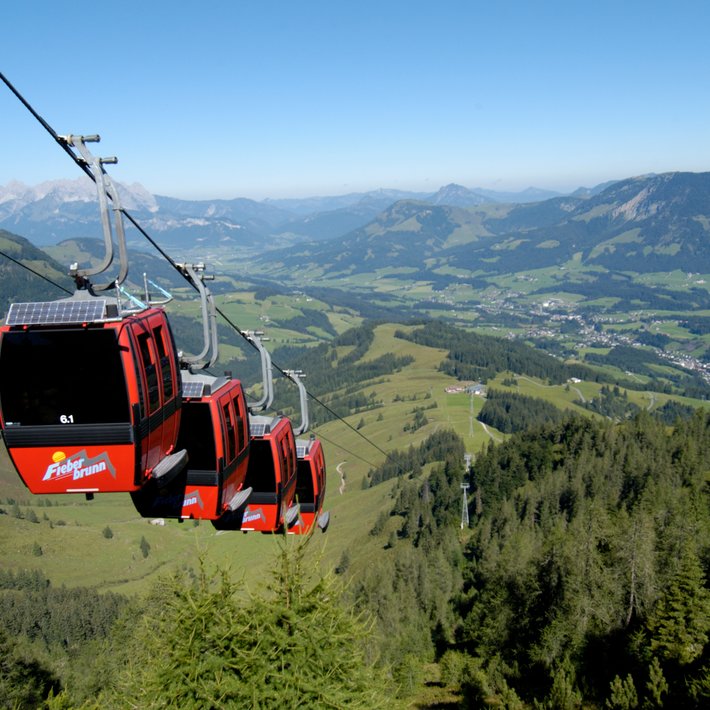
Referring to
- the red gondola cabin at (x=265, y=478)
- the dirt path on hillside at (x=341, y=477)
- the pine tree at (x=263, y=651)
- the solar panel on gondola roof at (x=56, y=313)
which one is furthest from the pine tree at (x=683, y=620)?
the dirt path on hillside at (x=341, y=477)

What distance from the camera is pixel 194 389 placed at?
55.0 ft

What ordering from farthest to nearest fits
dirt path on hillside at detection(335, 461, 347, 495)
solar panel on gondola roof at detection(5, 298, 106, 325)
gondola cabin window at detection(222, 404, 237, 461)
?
1. dirt path on hillside at detection(335, 461, 347, 495)
2. gondola cabin window at detection(222, 404, 237, 461)
3. solar panel on gondola roof at detection(5, 298, 106, 325)

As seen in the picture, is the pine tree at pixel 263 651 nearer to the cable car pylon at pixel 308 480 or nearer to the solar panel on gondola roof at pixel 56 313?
the solar panel on gondola roof at pixel 56 313

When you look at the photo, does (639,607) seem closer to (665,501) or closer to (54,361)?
(665,501)

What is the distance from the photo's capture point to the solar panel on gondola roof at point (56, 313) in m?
12.0

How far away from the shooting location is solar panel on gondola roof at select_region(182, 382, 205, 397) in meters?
16.6

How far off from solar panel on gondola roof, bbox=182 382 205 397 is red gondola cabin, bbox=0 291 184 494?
3.33 metres

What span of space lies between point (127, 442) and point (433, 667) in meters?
59.0

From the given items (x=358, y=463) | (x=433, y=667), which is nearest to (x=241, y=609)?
(x=433, y=667)

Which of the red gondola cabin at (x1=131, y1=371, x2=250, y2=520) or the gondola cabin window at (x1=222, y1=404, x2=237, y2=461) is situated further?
the gondola cabin window at (x1=222, y1=404, x2=237, y2=461)

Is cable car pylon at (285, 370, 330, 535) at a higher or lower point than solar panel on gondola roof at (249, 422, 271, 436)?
lower

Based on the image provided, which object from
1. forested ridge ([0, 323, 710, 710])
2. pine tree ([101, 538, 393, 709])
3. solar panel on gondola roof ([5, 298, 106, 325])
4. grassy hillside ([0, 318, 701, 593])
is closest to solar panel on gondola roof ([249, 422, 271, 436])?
forested ridge ([0, 323, 710, 710])

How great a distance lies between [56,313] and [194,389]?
516 centimetres

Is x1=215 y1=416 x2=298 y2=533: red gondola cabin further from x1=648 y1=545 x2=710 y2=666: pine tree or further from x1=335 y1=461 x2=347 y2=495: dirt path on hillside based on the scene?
x1=335 y1=461 x2=347 y2=495: dirt path on hillside
